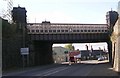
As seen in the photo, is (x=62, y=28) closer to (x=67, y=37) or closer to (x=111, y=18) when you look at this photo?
(x=67, y=37)

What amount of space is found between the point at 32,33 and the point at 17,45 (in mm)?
8767

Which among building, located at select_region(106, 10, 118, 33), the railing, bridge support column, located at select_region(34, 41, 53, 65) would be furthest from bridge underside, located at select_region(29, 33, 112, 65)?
building, located at select_region(106, 10, 118, 33)

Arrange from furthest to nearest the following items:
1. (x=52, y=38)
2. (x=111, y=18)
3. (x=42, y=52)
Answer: (x=111, y=18) → (x=42, y=52) → (x=52, y=38)

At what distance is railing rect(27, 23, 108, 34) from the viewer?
79438 mm

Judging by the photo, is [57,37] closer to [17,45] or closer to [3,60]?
[17,45]

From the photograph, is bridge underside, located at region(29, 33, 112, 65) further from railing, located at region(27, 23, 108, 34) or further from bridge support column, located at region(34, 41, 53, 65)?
railing, located at region(27, 23, 108, 34)

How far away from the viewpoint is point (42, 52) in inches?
3556

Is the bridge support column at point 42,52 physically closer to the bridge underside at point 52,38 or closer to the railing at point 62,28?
the bridge underside at point 52,38

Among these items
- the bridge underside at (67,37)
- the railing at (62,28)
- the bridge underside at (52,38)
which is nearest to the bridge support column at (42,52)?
the bridge underside at (52,38)

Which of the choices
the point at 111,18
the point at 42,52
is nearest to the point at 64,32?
the point at 42,52

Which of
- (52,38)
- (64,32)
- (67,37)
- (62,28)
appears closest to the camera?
(52,38)

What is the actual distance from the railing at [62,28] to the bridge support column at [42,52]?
427 centimetres

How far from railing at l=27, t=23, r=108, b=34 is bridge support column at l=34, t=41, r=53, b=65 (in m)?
4.27

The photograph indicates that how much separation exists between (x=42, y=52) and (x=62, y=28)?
12283 millimetres
